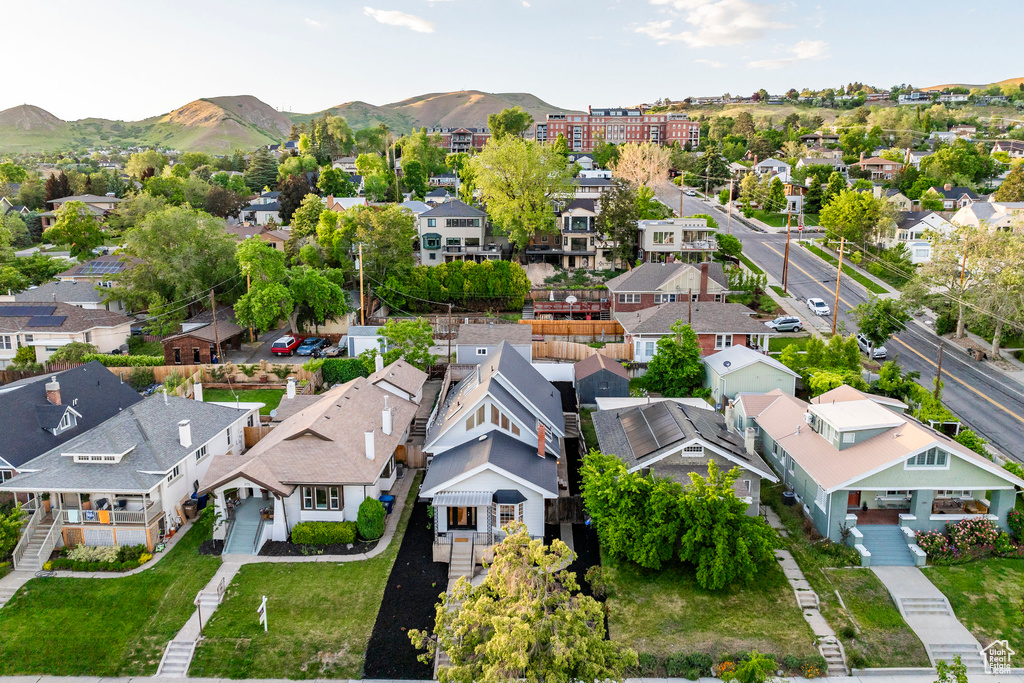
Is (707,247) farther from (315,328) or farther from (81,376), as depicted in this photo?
(81,376)

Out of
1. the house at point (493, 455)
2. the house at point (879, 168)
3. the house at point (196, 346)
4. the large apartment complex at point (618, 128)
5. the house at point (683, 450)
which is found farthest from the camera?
the large apartment complex at point (618, 128)

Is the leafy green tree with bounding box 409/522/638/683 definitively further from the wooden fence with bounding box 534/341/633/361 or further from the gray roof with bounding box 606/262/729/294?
the gray roof with bounding box 606/262/729/294

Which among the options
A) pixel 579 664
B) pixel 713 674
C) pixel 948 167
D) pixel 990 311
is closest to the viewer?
pixel 579 664

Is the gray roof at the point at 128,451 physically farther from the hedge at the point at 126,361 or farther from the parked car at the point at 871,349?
the parked car at the point at 871,349

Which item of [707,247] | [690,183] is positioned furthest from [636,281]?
[690,183]

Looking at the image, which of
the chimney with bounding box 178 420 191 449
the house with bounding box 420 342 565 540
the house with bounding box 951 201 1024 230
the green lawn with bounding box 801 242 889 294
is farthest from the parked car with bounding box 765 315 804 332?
the chimney with bounding box 178 420 191 449

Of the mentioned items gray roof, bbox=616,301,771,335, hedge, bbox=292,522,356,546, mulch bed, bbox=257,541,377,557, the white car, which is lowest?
mulch bed, bbox=257,541,377,557

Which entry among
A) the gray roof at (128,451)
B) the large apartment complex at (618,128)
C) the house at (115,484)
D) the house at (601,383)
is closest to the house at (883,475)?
the house at (601,383)
